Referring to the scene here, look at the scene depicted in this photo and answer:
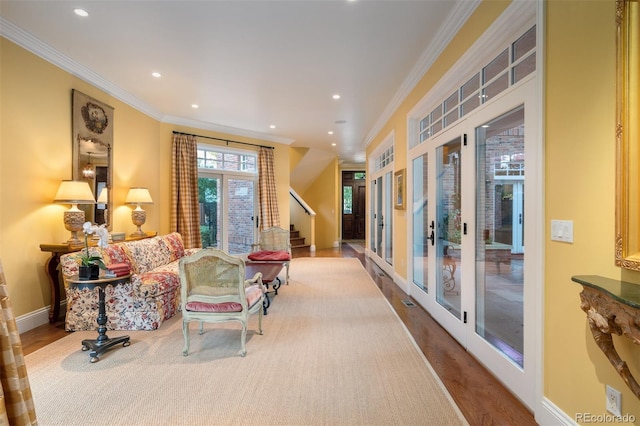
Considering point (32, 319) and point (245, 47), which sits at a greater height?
point (245, 47)

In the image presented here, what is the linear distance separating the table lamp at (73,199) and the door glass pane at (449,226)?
13.5 ft

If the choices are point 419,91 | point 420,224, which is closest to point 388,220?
point 420,224

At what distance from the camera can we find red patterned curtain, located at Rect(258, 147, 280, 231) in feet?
24.2

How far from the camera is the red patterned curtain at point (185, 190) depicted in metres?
5.98

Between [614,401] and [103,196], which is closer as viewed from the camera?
[614,401]

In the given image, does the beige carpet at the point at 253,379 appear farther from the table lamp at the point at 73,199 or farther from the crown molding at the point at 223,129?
the crown molding at the point at 223,129

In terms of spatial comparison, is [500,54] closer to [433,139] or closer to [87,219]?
[433,139]

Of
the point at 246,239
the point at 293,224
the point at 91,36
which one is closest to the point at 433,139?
the point at 91,36

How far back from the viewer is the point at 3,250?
10.0ft

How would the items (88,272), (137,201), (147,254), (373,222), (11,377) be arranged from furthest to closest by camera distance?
1. (373,222)
2. (137,201)
3. (147,254)
4. (88,272)
5. (11,377)

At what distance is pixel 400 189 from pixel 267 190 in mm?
3626

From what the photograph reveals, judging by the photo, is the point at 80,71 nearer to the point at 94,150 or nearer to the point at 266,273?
the point at 94,150

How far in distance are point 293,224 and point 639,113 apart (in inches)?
366

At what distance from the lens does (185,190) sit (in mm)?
6051
